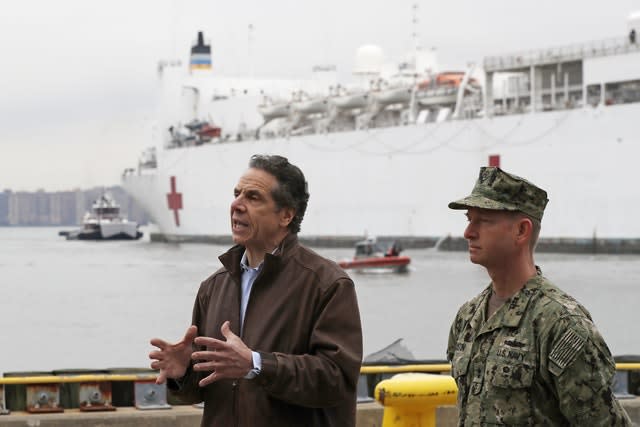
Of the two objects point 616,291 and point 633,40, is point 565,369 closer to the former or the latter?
point 616,291

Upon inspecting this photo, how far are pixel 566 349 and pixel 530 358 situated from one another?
7 cm

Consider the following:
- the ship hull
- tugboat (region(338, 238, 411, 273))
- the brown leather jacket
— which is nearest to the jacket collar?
the brown leather jacket

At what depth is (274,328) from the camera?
2.88 metres

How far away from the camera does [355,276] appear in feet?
96.8

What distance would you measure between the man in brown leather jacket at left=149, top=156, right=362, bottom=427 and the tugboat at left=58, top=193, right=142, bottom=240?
61770 mm

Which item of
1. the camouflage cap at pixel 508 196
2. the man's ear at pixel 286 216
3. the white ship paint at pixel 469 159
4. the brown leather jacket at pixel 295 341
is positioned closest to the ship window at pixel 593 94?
the white ship paint at pixel 469 159

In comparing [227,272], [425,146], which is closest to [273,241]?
[227,272]

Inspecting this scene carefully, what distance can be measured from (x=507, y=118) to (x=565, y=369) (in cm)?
3234

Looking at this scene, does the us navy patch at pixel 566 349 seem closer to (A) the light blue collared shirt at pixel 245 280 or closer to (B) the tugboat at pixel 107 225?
(A) the light blue collared shirt at pixel 245 280

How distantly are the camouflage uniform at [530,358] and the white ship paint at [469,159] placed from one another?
29743 mm

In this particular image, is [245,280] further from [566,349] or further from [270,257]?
[566,349]

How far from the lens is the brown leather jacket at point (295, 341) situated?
2.80 meters

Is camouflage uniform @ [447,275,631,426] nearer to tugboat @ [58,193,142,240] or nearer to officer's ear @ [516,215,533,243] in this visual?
officer's ear @ [516,215,533,243]

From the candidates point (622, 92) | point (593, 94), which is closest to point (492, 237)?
point (622, 92)
